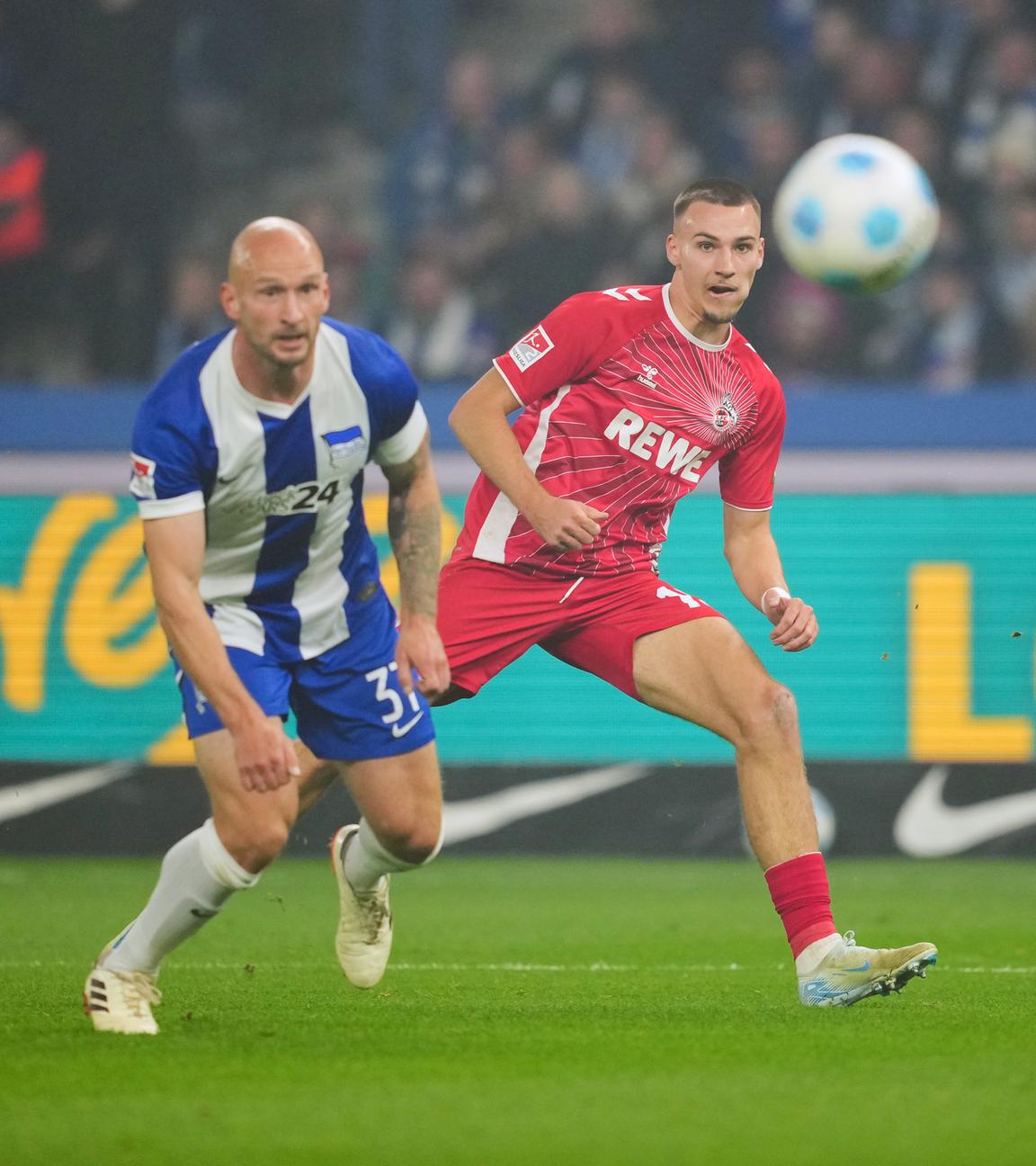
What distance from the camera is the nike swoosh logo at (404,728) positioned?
535cm

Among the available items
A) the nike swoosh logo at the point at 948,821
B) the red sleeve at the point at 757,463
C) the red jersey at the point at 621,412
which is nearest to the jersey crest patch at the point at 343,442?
the red jersey at the point at 621,412

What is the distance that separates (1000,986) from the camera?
6.20 metres

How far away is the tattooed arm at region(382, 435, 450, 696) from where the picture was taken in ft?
16.9

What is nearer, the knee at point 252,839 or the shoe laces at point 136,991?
the knee at point 252,839

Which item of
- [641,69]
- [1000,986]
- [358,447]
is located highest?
[641,69]

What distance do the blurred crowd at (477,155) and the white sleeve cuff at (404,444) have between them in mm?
7859

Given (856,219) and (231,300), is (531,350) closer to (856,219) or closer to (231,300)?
(231,300)

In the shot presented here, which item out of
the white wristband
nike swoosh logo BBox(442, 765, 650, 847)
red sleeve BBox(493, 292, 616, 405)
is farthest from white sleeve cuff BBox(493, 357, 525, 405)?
nike swoosh logo BBox(442, 765, 650, 847)

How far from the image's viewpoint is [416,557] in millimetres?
5238

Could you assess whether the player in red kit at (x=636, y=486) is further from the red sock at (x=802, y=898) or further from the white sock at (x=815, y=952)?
the white sock at (x=815, y=952)

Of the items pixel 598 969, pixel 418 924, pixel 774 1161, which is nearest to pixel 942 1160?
pixel 774 1161

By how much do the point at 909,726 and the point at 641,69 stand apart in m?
5.20

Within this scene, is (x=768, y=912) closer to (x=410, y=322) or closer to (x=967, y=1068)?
(x=967, y=1068)

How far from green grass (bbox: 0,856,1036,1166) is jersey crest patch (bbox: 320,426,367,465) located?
1.41 m
